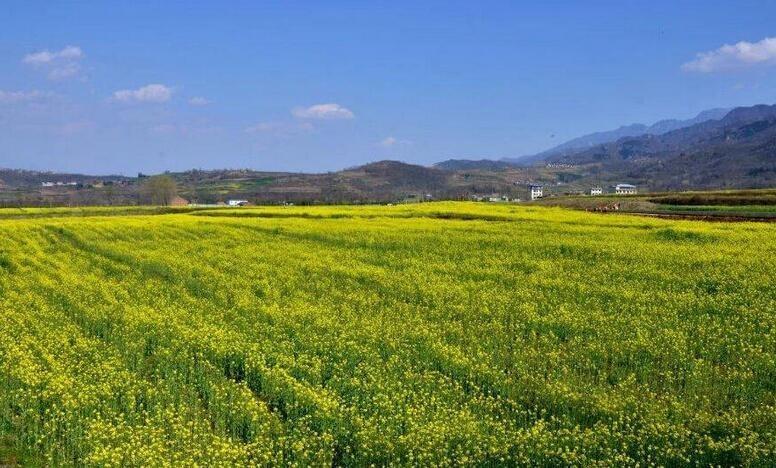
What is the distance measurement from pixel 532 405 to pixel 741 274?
1684 centimetres

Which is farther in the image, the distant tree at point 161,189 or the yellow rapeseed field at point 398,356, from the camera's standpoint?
the distant tree at point 161,189

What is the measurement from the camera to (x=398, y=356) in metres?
17.9

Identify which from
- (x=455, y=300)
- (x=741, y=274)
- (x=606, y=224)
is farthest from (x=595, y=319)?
(x=606, y=224)

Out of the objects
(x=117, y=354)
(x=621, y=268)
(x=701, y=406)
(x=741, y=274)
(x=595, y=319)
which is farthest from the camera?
(x=621, y=268)

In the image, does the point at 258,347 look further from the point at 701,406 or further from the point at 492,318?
the point at 701,406

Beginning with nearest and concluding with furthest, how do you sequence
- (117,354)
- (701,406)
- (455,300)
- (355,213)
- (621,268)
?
(701,406) → (117,354) → (455,300) → (621,268) → (355,213)

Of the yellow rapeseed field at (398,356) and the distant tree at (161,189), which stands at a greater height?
the distant tree at (161,189)

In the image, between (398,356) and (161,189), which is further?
(161,189)

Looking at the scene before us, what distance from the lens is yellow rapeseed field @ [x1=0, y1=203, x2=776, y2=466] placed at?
12789mm

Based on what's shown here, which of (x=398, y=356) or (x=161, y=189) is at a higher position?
(x=161, y=189)

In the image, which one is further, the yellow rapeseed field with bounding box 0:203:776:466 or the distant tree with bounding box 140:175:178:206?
the distant tree with bounding box 140:175:178:206

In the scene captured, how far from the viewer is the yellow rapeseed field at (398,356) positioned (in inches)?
504

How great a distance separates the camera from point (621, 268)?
94.7 feet

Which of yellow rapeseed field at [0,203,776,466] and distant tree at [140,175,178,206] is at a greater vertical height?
distant tree at [140,175,178,206]
